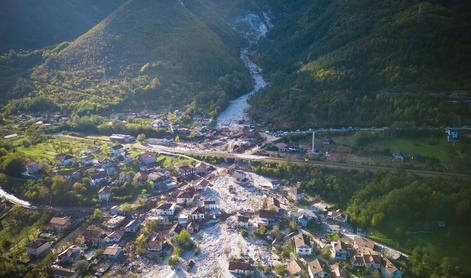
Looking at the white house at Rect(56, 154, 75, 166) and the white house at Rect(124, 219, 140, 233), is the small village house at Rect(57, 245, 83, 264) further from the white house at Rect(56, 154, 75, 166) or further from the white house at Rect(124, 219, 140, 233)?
the white house at Rect(56, 154, 75, 166)

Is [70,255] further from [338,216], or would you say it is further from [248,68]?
[248,68]

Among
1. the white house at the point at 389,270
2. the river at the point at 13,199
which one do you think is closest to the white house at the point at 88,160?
the river at the point at 13,199

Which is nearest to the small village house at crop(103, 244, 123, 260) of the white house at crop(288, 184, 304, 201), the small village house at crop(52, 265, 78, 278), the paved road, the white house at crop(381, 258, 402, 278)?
the small village house at crop(52, 265, 78, 278)

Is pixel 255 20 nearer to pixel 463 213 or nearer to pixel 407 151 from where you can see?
pixel 407 151

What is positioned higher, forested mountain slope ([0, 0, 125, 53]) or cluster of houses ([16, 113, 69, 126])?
forested mountain slope ([0, 0, 125, 53])

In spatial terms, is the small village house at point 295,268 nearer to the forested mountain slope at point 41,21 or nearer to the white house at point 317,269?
the white house at point 317,269
